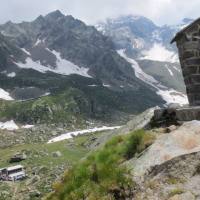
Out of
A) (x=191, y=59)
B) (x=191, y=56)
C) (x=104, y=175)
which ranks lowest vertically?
(x=104, y=175)

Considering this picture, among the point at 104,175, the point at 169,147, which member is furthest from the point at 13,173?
the point at 169,147

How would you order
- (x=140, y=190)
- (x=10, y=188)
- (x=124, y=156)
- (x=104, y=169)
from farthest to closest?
(x=10, y=188)
(x=124, y=156)
(x=104, y=169)
(x=140, y=190)

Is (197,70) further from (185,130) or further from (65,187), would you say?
(65,187)

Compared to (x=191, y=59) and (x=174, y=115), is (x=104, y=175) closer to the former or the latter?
(x=174, y=115)

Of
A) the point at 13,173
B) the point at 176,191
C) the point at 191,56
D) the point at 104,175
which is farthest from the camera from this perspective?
the point at 13,173

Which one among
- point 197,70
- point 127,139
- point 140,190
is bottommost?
point 140,190

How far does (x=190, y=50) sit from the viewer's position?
17656 millimetres

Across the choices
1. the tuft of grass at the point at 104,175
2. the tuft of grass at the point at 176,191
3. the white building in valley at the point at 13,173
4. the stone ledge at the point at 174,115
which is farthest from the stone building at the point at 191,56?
the white building in valley at the point at 13,173

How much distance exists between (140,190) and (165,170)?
2.46ft

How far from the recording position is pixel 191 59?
17.7 meters

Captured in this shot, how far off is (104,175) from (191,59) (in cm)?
751

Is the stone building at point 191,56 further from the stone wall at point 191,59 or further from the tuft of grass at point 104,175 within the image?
the tuft of grass at point 104,175

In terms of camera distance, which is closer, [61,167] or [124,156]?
[124,156]

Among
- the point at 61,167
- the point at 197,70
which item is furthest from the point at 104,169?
the point at 61,167
